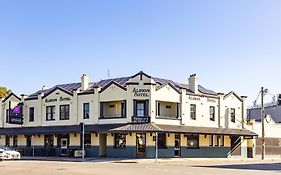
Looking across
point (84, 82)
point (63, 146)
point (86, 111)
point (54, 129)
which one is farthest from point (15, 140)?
point (84, 82)

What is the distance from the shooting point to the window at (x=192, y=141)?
5194 cm

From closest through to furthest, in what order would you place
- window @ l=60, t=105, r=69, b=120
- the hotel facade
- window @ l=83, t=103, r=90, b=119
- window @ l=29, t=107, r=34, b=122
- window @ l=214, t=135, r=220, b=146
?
the hotel facade
window @ l=83, t=103, r=90, b=119
window @ l=60, t=105, r=69, b=120
window @ l=214, t=135, r=220, b=146
window @ l=29, t=107, r=34, b=122

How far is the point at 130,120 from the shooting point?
159 feet

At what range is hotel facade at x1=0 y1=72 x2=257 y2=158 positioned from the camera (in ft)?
159

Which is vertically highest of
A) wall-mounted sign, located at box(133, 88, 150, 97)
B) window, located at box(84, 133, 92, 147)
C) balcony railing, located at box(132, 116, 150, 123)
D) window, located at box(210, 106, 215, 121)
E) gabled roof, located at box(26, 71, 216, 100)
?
gabled roof, located at box(26, 71, 216, 100)

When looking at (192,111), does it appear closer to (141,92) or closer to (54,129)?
(141,92)

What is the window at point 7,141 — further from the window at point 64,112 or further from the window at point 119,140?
the window at point 119,140

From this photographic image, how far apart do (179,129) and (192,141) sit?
3.76 m

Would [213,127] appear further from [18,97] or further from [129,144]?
[18,97]

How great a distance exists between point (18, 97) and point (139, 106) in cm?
1705

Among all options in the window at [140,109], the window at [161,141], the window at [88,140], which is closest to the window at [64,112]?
the window at [88,140]

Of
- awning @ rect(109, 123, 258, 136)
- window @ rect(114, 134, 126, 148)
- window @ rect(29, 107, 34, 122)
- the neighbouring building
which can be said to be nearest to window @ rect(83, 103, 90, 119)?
window @ rect(114, 134, 126, 148)

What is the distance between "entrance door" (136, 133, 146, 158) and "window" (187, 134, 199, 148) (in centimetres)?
590

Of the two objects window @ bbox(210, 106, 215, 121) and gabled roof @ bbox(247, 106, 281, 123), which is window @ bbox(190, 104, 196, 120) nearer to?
window @ bbox(210, 106, 215, 121)
